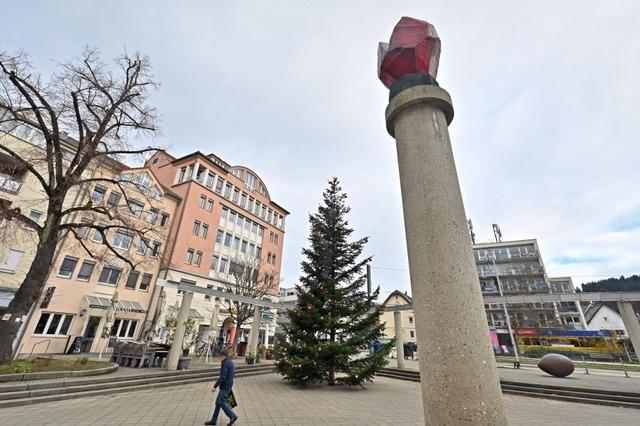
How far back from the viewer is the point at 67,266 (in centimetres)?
2155

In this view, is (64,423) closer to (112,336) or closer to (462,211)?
(462,211)

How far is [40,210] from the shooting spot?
67.7 feet

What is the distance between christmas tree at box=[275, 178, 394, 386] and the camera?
12.0m

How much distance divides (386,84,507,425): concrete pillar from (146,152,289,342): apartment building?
2616 centimetres

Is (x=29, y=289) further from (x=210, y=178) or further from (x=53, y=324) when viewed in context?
(x=210, y=178)

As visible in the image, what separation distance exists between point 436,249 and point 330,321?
1095 cm

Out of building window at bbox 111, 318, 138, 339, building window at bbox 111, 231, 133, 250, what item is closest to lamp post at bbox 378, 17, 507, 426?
building window at bbox 111, 231, 133, 250

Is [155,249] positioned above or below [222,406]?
above

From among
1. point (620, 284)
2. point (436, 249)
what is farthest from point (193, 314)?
point (620, 284)

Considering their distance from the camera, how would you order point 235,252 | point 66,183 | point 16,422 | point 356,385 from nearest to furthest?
point 16,422, point 66,183, point 356,385, point 235,252

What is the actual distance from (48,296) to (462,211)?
2609 cm

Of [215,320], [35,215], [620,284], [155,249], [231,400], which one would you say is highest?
[620,284]

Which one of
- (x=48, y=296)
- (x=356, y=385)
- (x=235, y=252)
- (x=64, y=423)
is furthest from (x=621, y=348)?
(x=48, y=296)

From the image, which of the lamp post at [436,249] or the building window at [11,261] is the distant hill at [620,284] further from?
the building window at [11,261]
